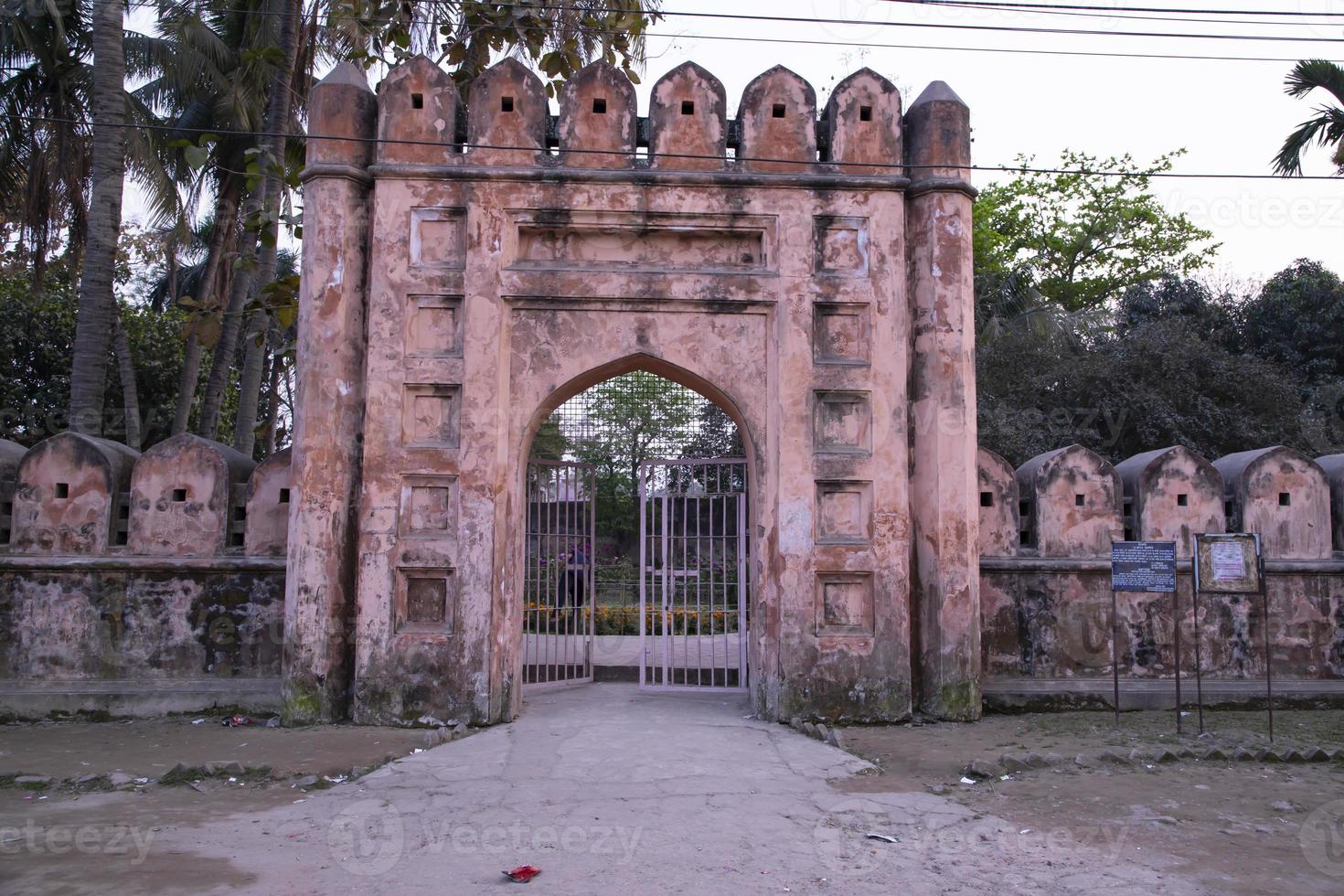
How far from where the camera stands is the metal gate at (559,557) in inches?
403

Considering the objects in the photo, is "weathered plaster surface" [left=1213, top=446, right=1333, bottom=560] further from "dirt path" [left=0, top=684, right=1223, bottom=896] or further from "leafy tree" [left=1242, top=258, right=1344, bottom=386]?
"leafy tree" [left=1242, top=258, right=1344, bottom=386]

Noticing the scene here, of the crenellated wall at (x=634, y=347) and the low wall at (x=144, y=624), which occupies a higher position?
the crenellated wall at (x=634, y=347)

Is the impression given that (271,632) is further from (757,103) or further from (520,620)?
(757,103)

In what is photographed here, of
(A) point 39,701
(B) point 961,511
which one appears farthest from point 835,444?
(A) point 39,701

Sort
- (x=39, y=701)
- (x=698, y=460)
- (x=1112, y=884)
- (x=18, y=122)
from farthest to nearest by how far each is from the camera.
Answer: (x=18, y=122), (x=698, y=460), (x=39, y=701), (x=1112, y=884)

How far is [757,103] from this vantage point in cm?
880

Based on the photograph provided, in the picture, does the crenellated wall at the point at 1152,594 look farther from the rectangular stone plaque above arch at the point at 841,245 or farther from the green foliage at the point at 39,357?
the green foliage at the point at 39,357

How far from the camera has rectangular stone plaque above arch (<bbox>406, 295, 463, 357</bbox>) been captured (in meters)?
8.47

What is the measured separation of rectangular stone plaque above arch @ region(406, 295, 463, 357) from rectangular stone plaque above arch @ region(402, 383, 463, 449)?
30cm

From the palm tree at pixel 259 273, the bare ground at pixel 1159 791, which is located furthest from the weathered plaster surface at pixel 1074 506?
the palm tree at pixel 259 273

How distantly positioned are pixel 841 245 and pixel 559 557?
4229mm

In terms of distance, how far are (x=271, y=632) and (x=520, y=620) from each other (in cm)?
221

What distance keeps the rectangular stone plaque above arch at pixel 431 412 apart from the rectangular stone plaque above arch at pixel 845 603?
3.29m

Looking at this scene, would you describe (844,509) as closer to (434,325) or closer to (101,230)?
(434,325)
